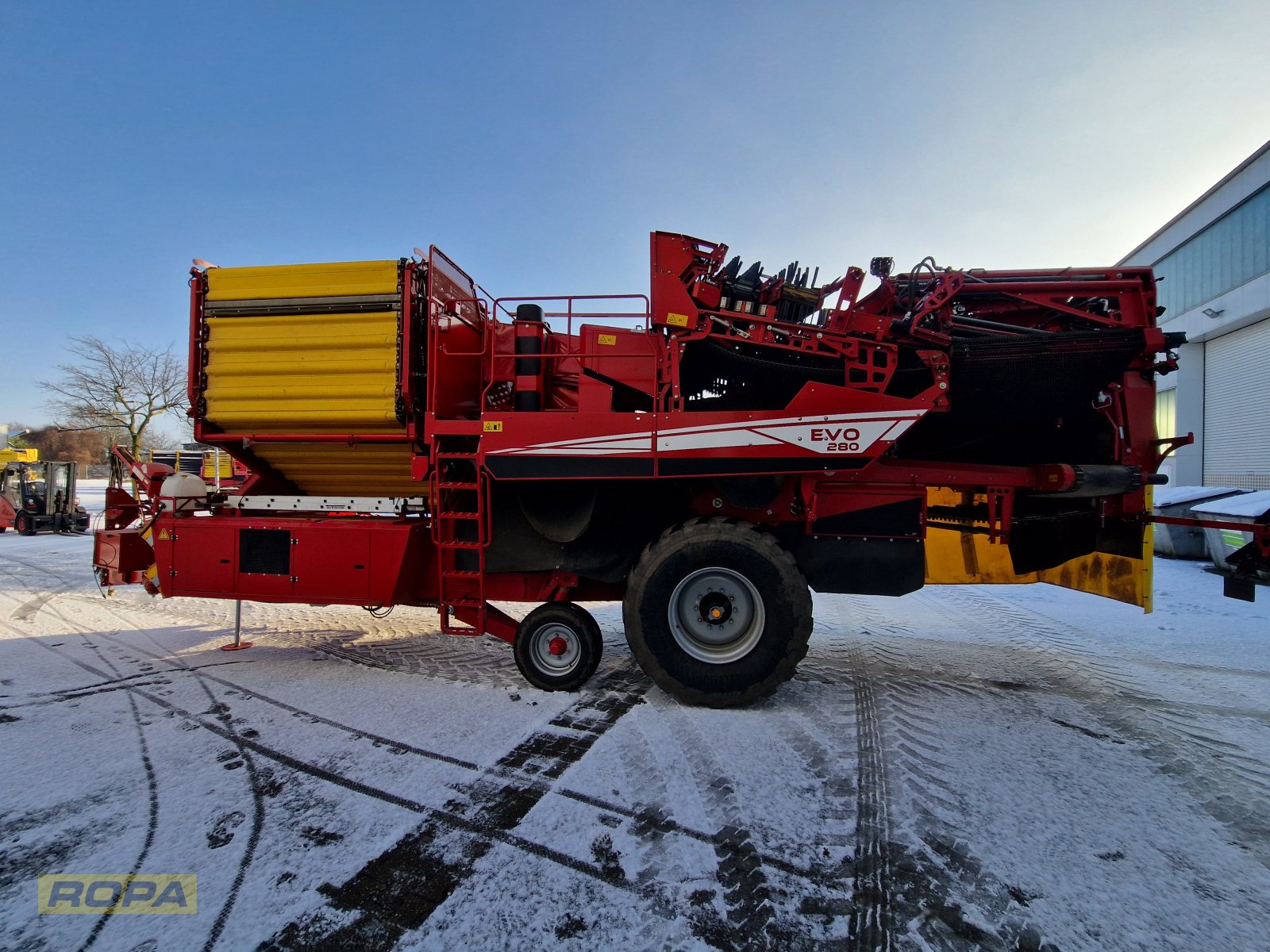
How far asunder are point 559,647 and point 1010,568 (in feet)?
16.3

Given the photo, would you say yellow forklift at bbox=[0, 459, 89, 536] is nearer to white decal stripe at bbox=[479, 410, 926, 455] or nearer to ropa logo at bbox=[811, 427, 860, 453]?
white decal stripe at bbox=[479, 410, 926, 455]

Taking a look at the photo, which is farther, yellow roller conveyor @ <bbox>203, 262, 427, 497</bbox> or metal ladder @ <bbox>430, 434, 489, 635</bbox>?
yellow roller conveyor @ <bbox>203, 262, 427, 497</bbox>

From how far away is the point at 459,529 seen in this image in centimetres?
469

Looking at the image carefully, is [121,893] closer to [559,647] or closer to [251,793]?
[251,793]

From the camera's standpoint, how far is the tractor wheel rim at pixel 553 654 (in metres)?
4.33

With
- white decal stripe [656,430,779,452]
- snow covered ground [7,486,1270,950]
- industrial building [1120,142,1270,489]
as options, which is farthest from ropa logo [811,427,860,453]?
industrial building [1120,142,1270,489]

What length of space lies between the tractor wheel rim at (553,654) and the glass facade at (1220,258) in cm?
1975

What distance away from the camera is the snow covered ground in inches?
83.4

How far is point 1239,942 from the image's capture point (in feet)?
6.72

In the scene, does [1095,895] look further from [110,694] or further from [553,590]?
[110,694]

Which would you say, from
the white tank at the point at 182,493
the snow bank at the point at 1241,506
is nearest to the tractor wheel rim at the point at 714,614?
the white tank at the point at 182,493

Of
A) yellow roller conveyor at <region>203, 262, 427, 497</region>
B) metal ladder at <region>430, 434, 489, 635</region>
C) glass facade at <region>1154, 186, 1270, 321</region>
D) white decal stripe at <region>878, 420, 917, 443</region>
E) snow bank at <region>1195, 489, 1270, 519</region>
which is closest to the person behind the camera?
white decal stripe at <region>878, 420, 917, 443</region>

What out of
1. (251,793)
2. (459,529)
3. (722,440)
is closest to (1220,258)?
(722,440)

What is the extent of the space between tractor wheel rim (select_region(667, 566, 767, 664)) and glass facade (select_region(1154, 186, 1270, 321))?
18.7 metres
